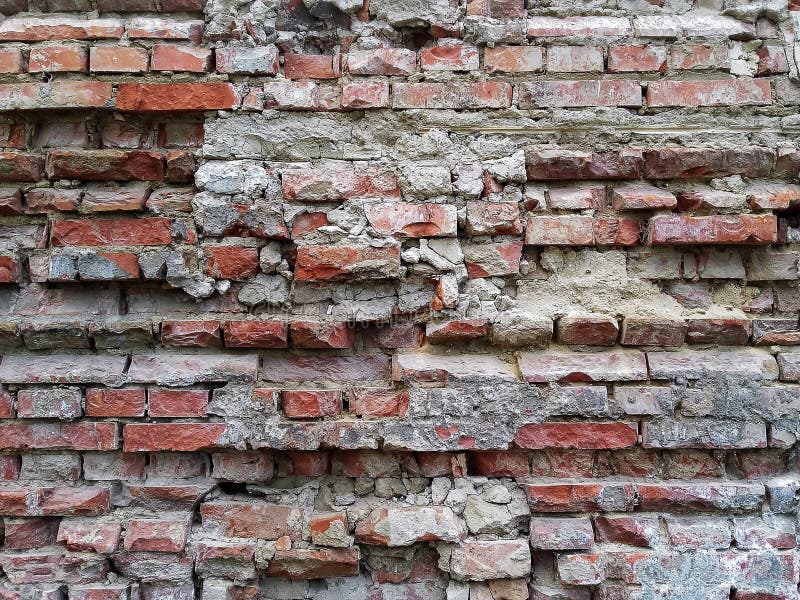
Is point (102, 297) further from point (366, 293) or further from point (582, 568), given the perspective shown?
point (582, 568)

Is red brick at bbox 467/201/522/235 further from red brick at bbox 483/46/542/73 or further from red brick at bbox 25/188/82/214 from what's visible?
red brick at bbox 25/188/82/214

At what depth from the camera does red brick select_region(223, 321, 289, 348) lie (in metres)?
1.43

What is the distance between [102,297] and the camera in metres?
1.49

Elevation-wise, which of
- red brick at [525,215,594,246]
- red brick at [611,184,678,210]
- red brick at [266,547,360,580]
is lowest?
red brick at [266,547,360,580]

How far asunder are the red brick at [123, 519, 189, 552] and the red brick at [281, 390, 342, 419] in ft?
1.40

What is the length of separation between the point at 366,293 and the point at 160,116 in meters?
0.77

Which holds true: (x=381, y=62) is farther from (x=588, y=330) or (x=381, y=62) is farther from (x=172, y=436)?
(x=172, y=436)

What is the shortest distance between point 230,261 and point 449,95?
0.76m

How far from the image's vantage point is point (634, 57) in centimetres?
147

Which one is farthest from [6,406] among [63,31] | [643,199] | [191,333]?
[643,199]

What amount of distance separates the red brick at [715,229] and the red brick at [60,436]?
158cm

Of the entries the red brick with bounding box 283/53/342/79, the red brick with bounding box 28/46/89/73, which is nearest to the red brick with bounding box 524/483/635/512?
the red brick with bounding box 283/53/342/79

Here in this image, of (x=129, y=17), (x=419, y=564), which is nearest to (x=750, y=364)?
(x=419, y=564)

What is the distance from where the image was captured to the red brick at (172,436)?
55.6 inches
